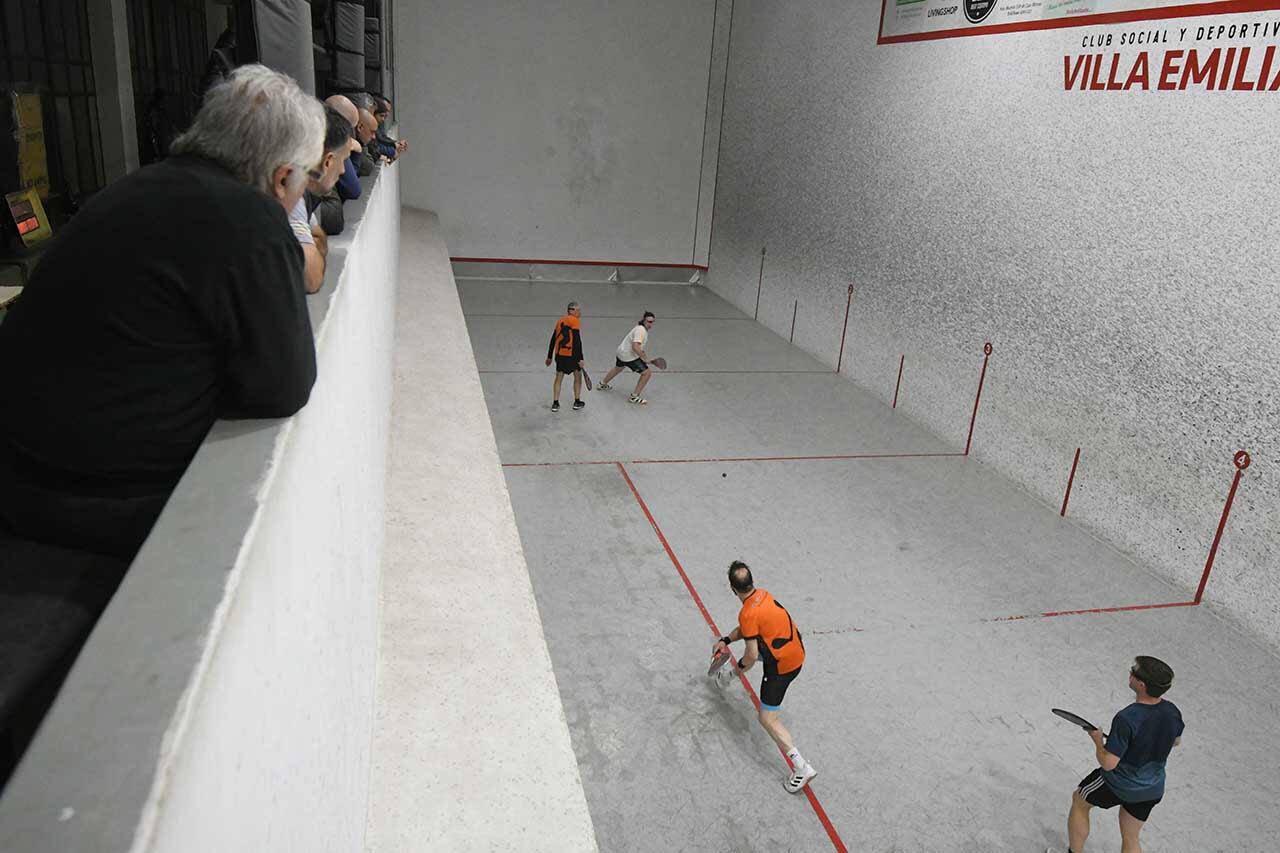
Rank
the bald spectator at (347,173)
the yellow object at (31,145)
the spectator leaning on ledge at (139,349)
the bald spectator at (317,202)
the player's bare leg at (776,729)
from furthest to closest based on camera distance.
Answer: the yellow object at (31,145) < the bald spectator at (347,173) < the player's bare leg at (776,729) < the bald spectator at (317,202) < the spectator leaning on ledge at (139,349)

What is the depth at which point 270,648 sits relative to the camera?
1.35 m

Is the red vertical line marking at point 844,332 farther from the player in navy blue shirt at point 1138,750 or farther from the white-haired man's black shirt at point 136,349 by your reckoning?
the white-haired man's black shirt at point 136,349

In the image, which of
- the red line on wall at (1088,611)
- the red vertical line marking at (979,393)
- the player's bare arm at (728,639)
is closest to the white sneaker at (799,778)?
the player's bare arm at (728,639)

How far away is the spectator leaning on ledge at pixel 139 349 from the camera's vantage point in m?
1.62

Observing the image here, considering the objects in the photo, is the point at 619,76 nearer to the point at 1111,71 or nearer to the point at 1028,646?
the point at 1111,71

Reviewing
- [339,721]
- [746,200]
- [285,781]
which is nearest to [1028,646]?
[339,721]

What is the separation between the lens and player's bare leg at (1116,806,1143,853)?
13.0 feet

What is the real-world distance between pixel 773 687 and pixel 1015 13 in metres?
7.00

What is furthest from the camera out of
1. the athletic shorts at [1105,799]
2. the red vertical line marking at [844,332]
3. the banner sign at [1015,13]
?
the red vertical line marking at [844,332]

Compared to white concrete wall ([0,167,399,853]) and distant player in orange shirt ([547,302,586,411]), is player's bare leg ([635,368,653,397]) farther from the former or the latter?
white concrete wall ([0,167,399,853])

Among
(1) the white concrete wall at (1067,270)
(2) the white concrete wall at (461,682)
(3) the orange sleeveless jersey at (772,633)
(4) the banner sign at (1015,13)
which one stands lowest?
(3) the orange sleeveless jersey at (772,633)

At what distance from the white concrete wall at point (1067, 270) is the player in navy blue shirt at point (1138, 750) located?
281 cm

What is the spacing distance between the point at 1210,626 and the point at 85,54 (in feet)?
30.9

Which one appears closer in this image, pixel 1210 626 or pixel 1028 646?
pixel 1028 646
